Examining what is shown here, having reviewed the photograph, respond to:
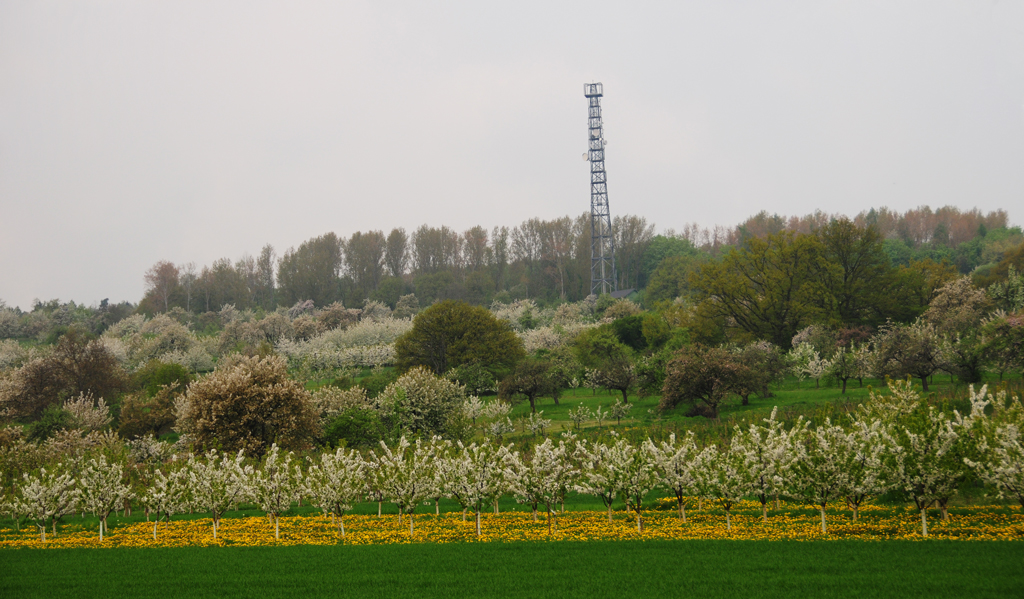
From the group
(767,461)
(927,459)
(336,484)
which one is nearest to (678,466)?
(767,461)

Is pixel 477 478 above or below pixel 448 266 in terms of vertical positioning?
below

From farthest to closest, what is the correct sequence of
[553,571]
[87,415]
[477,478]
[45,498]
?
[87,415]
[45,498]
[477,478]
[553,571]

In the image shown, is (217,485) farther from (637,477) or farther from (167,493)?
(637,477)

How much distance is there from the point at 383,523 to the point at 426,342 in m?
43.0

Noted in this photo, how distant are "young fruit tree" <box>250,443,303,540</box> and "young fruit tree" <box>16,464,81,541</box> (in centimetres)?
673

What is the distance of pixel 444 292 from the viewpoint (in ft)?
417

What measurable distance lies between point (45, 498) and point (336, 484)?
38.3 ft

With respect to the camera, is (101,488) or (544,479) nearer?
(544,479)

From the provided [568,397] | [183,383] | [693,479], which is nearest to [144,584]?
[693,479]

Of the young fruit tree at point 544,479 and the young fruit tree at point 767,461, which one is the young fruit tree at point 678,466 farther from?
the young fruit tree at point 544,479

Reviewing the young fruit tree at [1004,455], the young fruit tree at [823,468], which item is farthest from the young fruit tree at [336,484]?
the young fruit tree at [1004,455]

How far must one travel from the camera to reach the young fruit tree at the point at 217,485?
25453 millimetres

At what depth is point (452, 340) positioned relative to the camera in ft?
227

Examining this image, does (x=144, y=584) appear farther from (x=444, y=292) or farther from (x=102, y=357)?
(x=444, y=292)
